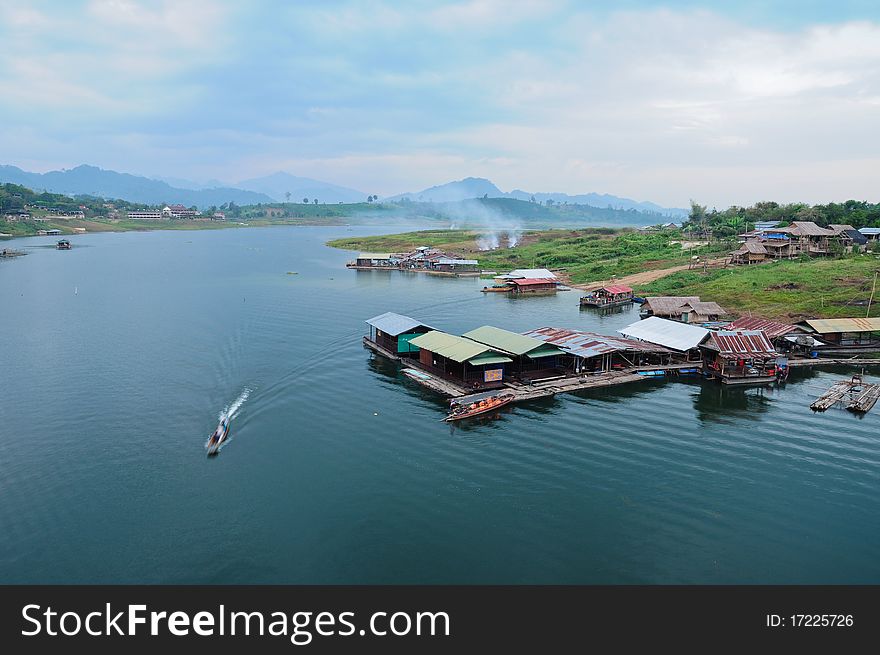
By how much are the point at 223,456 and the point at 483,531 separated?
629 inches

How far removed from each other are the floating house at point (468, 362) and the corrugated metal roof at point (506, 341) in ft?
2.44

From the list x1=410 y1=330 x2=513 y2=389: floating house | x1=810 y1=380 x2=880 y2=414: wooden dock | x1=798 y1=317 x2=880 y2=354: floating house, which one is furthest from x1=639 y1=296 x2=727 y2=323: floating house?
x1=410 y1=330 x2=513 y2=389: floating house

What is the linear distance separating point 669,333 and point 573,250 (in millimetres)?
81260

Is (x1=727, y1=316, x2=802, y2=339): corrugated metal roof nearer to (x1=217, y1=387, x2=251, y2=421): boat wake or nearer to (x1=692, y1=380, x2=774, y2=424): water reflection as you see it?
(x1=692, y1=380, x2=774, y2=424): water reflection

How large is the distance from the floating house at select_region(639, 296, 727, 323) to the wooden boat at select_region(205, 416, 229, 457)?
4870 cm

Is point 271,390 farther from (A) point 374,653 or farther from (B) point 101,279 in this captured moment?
(B) point 101,279

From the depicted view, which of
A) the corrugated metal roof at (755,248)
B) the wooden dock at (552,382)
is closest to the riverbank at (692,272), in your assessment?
the corrugated metal roof at (755,248)

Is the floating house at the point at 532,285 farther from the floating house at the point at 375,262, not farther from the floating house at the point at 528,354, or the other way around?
the floating house at the point at 528,354

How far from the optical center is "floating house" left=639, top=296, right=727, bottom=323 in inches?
2511

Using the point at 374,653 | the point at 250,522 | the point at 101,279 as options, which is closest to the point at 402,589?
the point at 374,653

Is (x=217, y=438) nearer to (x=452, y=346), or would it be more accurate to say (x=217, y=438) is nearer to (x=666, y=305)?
(x=452, y=346)

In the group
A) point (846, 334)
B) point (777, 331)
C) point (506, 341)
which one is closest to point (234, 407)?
point (506, 341)

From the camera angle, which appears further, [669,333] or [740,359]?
[669,333]

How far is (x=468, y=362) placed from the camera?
43000 mm
